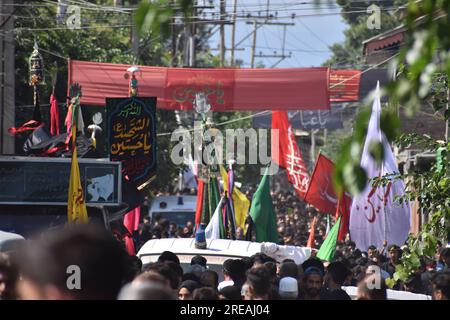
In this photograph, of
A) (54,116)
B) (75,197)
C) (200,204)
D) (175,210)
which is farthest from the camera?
(175,210)

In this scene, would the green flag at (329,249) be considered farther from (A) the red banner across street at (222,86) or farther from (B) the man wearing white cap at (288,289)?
(A) the red banner across street at (222,86)

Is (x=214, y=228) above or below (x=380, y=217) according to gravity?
below

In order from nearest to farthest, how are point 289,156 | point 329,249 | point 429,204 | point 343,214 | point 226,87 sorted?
point 429,204
point 329,249
point 343,214
point 289,156
point 226,87

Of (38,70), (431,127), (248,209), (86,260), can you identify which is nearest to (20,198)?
(38,70)

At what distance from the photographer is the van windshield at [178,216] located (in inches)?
1147

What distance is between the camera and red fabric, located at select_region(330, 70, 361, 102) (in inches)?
1006

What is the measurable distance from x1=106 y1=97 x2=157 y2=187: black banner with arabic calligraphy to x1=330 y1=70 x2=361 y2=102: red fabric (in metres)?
8.42

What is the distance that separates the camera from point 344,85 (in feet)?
84.6

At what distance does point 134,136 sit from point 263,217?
3359 millimetres

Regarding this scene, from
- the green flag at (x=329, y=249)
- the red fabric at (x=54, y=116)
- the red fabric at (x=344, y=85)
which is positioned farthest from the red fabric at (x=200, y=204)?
the red fabric at (x=344, y=85)

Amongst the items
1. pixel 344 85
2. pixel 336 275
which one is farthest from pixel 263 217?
pixel 336 275

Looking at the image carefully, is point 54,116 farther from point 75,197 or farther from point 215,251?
point 215,251

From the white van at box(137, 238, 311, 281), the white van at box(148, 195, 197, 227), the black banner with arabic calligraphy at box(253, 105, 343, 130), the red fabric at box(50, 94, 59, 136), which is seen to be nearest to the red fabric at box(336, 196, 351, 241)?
the white van at box(137, 238, 311, 281)

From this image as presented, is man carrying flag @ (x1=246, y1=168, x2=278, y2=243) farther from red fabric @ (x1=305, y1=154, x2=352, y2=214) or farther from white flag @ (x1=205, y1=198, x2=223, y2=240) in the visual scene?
A: white flag @ (x1=205, y1=198, x2=223, y2=240)
